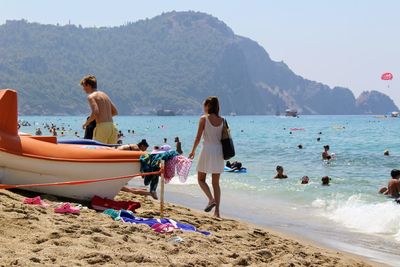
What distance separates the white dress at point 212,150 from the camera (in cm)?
710

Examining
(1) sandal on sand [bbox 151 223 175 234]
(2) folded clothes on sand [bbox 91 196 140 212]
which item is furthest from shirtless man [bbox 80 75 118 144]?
(1) sandal on sand [bbox 151 223 175 234]

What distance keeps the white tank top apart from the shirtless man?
1.30 metres

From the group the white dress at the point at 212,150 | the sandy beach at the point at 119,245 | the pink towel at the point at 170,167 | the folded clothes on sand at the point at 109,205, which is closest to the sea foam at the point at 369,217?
the sandy beach at the point at 119,245

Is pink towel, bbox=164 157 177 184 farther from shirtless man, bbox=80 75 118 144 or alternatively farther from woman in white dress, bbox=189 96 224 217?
shirtless man, bbox=80 75 118 144

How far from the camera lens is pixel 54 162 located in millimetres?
6742

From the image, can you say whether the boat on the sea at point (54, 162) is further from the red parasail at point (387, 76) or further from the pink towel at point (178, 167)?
the red parasail at point (387, 76)

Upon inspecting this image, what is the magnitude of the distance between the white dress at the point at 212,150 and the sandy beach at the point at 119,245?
3.00 feet

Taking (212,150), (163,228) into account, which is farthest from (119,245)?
(212,150)

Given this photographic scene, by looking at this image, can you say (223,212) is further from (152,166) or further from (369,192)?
(369,192)

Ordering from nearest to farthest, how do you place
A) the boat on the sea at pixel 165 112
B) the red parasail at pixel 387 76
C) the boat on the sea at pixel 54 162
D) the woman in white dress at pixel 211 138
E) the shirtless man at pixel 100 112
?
1. the boat on the sea at pixel 54 162
2. the woman in white dress at pixel 211 138
3. the shirtless man at pixel 100 112
4. the red parasail at pixel 387 76
5. the boat on the sea at pixel 165 112

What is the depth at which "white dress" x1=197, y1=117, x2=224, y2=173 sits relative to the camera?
7.10m

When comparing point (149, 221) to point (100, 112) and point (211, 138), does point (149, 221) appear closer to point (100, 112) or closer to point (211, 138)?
point (211, 138)

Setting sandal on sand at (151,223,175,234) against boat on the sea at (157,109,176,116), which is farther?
boat on the sea at (157,109,176,116)

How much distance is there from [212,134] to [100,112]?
57.8 inches
